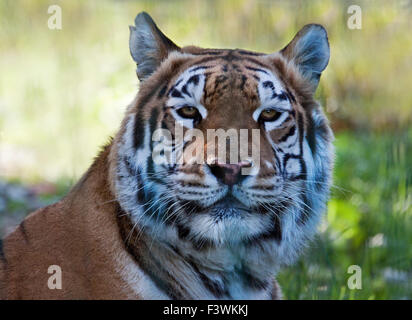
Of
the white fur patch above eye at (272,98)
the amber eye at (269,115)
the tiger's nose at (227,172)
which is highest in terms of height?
the white fur patch above eye at (272,98)

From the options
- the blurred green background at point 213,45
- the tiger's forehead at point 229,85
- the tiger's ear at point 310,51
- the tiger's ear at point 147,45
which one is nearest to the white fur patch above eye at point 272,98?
the tiger's forehead at point 229,85

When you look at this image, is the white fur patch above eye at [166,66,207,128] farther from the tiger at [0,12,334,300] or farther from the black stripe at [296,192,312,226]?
the black stripe at [296,192,312,226]

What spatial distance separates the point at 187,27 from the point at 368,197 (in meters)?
1.80

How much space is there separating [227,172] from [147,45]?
2.18 feet

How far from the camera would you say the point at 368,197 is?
13.7ft

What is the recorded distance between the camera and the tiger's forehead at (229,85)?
2.28m

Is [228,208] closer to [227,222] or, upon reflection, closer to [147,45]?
[227,222]

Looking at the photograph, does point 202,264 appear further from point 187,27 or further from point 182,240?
point 187,27

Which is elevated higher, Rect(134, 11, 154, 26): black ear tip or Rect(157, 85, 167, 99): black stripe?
Rect(134, 11, 154, 26): black ear tip

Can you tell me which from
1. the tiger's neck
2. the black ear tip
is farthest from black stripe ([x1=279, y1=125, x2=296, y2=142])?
the black ear tip

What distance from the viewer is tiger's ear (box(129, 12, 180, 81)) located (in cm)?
240

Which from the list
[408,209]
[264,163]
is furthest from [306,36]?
[408,209]

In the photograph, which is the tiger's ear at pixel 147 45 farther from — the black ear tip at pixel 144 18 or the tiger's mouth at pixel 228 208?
the tiger's mouth at pixel 228 208

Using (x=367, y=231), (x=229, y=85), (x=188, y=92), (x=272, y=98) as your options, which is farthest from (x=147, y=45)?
(x=367, y=231)
